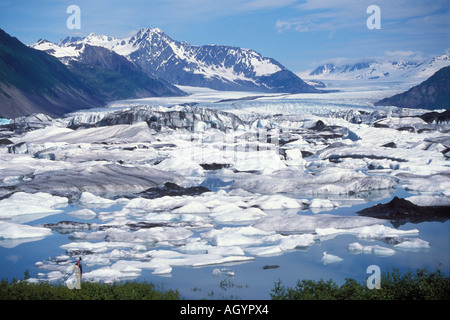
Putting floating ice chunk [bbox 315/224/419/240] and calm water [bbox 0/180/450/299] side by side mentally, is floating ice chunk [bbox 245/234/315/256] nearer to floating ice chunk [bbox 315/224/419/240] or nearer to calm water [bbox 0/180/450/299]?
calm water [bbox 0/180/450/299]

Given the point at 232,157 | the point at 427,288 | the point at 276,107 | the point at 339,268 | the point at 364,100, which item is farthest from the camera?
the point at 364,100

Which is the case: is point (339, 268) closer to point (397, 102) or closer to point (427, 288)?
point (427, 288)

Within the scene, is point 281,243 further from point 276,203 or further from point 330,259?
point 276,203

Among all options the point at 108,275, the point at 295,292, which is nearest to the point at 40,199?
the point at 108,275

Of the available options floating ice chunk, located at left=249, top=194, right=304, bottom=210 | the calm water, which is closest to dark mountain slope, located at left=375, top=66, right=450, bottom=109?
floating ice chunk, located at left=249, top=194, right=304, bottom=210

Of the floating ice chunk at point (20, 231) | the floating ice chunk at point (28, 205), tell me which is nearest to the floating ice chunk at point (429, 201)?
the floating ice chunk at point (20, 231)
